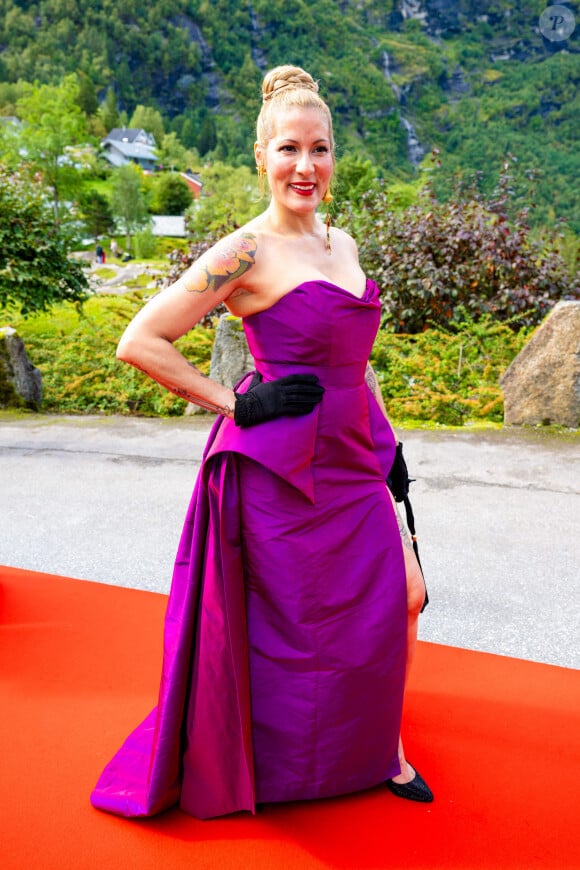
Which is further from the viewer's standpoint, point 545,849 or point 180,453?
point 180,453

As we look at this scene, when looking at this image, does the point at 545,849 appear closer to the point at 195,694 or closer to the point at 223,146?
the point at 195,694

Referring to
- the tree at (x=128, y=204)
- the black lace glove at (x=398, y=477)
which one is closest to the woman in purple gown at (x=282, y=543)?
the black lace glove at (x=398, y=477)

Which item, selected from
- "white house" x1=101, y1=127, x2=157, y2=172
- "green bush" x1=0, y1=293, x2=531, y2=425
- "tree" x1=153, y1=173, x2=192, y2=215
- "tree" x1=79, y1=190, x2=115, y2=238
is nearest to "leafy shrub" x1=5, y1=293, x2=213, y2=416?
"green bush" x1=0, y1=293, x2=531, y2=425

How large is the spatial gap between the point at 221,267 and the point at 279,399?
0.33 m

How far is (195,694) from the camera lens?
6.03ft

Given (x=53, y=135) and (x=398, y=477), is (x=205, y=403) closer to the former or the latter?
(x=398, y=477)

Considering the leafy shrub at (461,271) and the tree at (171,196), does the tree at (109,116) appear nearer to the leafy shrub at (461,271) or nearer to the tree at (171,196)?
the tree at (171,196)

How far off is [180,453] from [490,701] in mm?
3531

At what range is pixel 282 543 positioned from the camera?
1.80 meters

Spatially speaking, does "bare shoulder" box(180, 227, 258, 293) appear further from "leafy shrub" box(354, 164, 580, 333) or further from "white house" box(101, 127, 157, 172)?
"white house" box(101, 127, 157, 172)

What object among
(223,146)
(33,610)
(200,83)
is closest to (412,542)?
(33,610)

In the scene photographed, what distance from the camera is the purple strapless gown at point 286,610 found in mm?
1794

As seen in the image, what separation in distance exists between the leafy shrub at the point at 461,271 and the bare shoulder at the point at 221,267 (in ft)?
20.7

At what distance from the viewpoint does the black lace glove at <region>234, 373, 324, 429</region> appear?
5.75 feet
